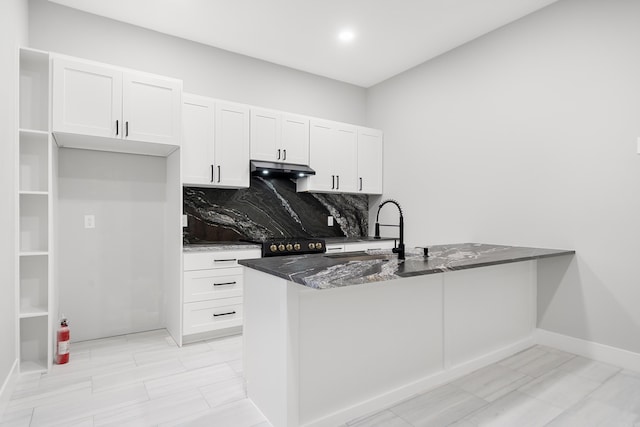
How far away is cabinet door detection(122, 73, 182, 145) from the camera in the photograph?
9.79 ft

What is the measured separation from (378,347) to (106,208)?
2803 mm

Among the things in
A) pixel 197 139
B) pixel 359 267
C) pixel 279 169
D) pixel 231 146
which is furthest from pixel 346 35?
pixel 359 267

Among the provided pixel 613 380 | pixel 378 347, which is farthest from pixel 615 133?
pixel 378 347

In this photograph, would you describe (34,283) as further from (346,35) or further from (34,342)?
(346,35)

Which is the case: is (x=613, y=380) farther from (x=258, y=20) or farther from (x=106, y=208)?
(x=106, y=208)

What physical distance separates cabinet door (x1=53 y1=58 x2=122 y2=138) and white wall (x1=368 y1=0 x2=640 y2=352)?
10.7ft

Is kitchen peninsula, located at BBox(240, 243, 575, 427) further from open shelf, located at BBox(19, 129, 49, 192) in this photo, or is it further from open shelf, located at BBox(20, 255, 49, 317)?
open shelf, located at BBox(19, 129, 49, 192)

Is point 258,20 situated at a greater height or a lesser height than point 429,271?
greater

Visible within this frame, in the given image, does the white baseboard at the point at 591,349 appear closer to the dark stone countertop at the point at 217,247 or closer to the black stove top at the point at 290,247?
the black stove top at the point at 290,247

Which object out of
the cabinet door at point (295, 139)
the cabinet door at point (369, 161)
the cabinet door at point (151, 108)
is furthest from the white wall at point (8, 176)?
the cabinet door at point (369, 161)

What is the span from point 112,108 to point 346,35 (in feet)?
7.53

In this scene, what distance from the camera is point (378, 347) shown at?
83.2 inches

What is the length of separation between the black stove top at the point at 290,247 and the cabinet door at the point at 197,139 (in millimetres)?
852

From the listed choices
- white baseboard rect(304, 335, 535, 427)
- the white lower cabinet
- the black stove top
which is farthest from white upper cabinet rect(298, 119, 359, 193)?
white baseboard rect(304, 335, 535, 427)
